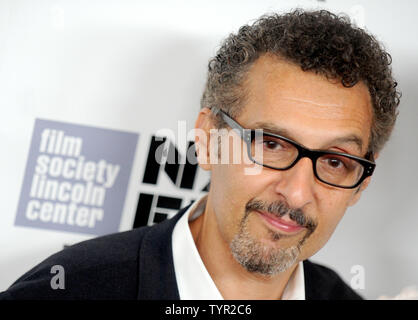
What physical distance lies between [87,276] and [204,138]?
0.44m

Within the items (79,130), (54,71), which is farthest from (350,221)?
(54,71)

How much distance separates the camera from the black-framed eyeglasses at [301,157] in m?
1.08

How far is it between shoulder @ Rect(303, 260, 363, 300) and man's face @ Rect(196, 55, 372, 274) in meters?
0.25

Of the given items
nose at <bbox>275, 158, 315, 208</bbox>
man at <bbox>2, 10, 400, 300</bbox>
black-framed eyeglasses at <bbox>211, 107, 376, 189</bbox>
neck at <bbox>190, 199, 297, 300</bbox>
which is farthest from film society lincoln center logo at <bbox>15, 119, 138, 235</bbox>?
nose at <bbox>275, 158, 315, 208</bbox>

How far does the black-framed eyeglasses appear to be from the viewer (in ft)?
3.54

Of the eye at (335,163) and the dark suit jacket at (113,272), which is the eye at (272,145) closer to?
→ the eye at (335,163)

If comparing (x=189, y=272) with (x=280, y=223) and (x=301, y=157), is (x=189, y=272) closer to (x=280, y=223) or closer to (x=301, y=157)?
(x=280, y=223)

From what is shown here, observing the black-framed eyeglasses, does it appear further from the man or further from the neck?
the neck

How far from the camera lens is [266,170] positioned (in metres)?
1.10

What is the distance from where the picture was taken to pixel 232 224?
1.16 metres

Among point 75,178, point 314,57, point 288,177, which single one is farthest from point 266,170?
point 75,178

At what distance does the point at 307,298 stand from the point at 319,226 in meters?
0.29

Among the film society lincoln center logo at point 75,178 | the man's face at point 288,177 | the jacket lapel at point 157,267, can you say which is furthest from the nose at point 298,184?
the film society lincoln center logo at point 75,178

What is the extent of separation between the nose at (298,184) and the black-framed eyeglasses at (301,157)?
0.04 feet
